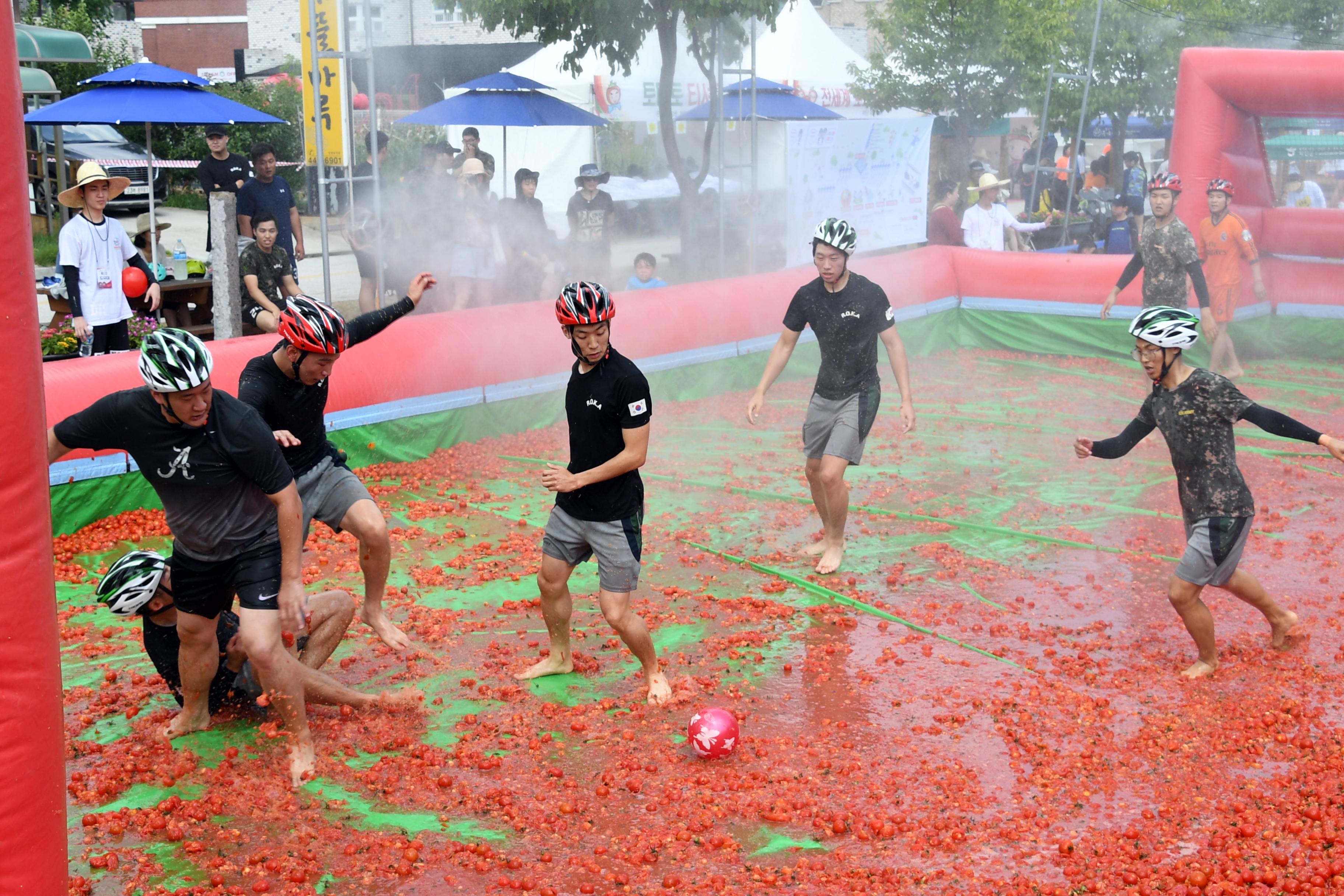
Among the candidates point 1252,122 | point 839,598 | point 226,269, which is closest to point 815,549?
point 839,598

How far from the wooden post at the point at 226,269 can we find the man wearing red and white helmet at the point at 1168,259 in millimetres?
8320

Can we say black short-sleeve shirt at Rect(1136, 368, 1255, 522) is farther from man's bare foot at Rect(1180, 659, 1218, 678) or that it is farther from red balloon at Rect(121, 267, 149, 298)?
red balloon at Rect(121, 267, 149, 298)

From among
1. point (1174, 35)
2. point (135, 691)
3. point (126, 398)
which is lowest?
point (135, 691)

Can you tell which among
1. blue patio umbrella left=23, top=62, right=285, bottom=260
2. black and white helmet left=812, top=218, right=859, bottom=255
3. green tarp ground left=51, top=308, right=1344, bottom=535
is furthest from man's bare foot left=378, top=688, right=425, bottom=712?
blue patio umbrella left=23, top=62, right=285, bottom=260

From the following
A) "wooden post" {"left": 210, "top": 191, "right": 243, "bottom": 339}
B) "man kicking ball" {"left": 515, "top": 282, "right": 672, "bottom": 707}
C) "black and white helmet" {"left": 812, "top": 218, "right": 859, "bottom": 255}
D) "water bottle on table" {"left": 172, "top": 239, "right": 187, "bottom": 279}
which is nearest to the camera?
"man kicking ball" {"left": 515, "top": 282, "right": 672, "bottom": 707}

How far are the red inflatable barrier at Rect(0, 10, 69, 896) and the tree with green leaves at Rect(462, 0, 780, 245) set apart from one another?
1325 cm

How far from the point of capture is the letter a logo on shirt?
493 cm

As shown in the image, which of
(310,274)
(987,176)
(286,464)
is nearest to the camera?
(286,464)

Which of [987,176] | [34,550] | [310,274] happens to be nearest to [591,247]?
[987,176]

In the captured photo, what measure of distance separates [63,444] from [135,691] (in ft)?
5.54

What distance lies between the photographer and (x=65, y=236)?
9930 millimetres

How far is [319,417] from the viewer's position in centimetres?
626

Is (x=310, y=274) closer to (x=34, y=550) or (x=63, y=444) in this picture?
(x=63, y=444)

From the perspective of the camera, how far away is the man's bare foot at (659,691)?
599 cm
